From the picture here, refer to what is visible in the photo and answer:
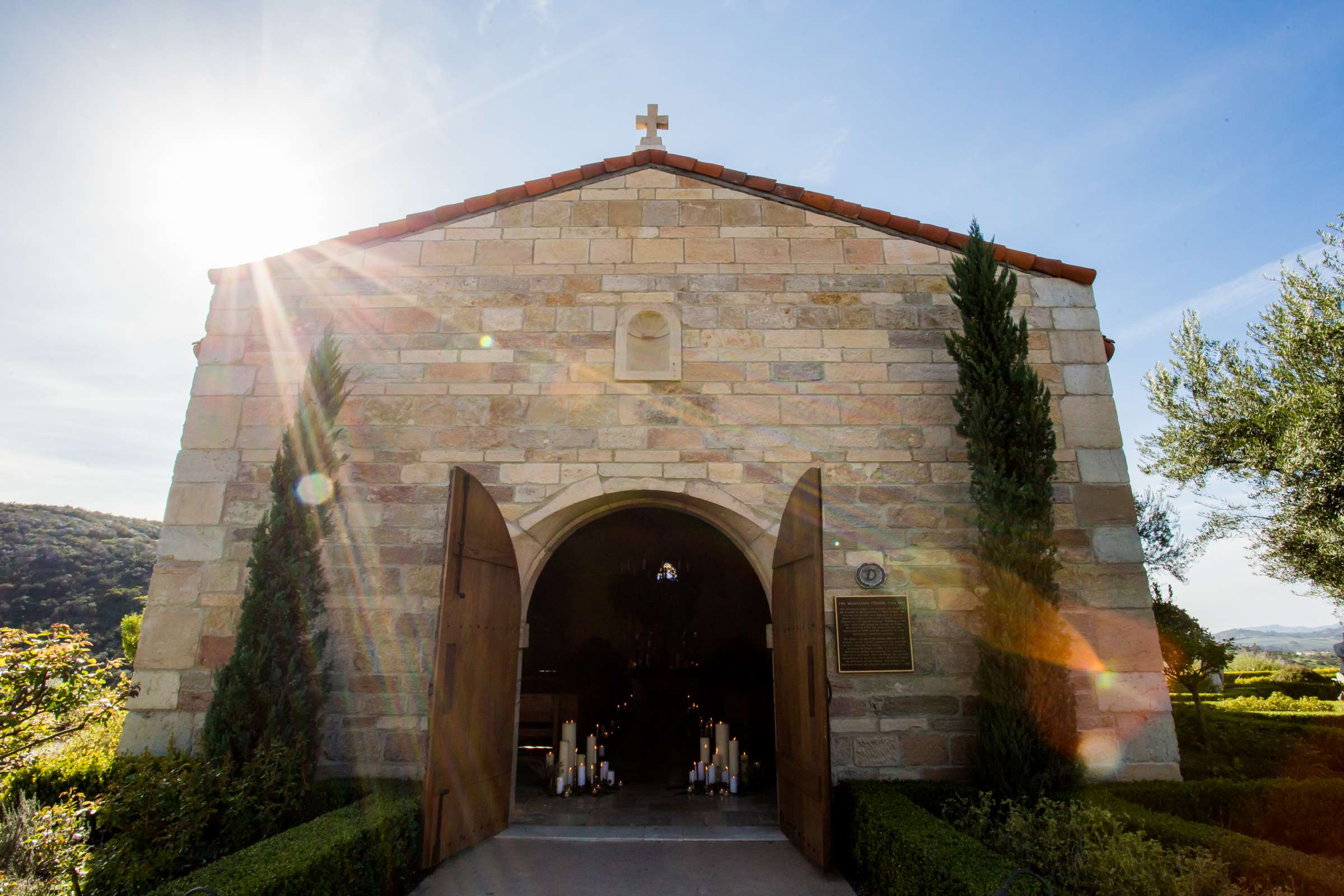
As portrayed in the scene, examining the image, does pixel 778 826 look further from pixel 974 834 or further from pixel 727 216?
pixel 727 216

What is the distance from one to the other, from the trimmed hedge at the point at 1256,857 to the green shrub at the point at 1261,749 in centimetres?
254

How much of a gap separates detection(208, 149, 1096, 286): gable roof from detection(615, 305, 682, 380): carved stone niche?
149cm

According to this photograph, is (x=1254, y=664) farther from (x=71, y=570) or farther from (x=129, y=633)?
(x=71, y=570)

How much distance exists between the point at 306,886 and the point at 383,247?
202 inches

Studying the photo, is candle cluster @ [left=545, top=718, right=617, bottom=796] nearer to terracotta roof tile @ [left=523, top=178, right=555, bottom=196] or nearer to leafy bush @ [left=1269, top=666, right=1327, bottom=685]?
terracotta roof tile @ [left=523, top=178, right=555, bottom=196]

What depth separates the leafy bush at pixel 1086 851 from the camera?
3.10 m

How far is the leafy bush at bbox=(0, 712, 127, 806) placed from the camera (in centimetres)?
484

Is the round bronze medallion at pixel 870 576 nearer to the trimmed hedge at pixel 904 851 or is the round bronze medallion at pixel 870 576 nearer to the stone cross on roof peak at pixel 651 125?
the trimmed hedge at pixel 904 851

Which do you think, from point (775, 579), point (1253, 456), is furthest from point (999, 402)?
point (1253, 456)

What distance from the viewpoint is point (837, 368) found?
5949 mm

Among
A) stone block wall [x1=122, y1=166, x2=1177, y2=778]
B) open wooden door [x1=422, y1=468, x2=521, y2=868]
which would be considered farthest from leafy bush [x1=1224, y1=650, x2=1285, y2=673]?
open wooden door [x1=422, y1=468, x2=521, y2=868]

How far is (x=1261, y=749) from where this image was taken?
7113 millimetres

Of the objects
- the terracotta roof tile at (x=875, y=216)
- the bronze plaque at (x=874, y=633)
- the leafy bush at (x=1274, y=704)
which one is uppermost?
the terracotta roof tile at (x=875, y=216)

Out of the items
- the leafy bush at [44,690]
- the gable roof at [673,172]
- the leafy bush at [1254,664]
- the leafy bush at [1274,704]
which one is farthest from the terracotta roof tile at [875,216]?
the leafy bush at [1254,664]
